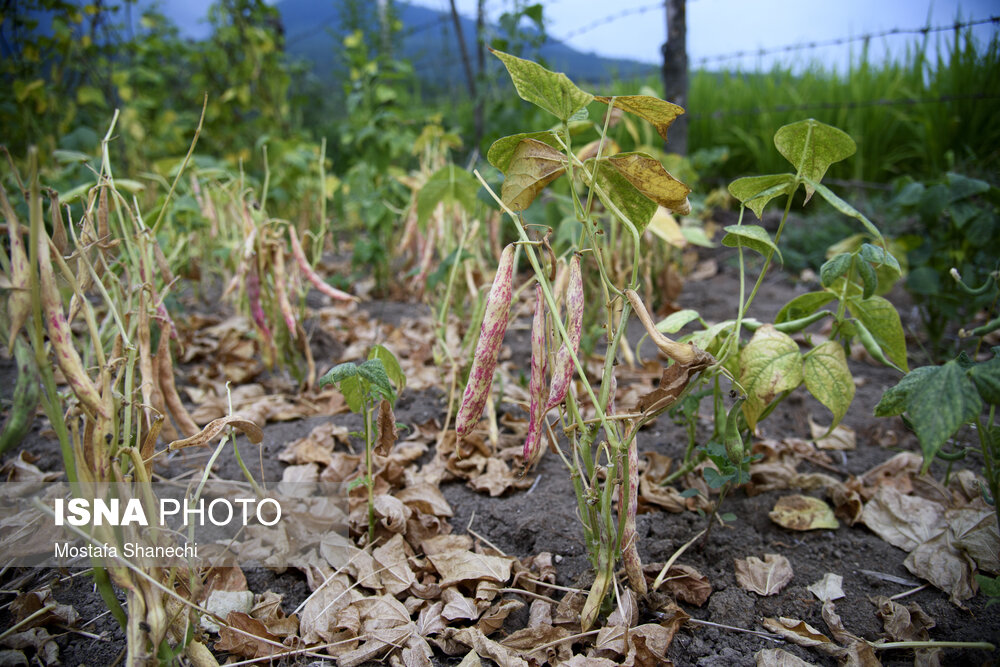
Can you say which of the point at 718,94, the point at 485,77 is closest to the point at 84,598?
the point at 485,77

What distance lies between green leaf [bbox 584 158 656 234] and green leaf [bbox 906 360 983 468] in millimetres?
365

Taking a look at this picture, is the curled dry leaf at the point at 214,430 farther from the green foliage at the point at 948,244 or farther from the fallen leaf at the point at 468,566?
the green foliage at the point at 948,244

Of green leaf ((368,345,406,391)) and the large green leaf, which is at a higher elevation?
the large green leaf

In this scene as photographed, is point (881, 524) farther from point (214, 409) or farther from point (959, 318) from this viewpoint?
point (214, 409)

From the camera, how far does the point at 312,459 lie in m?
1.24

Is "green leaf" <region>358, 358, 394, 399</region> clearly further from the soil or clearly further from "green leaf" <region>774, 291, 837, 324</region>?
"green leaf" <region>774, 291, 837, 324</region>

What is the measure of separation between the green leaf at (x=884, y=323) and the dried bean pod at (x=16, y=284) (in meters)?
1.05

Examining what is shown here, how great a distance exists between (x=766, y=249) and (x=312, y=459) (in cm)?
94

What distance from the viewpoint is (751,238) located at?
2.75ft

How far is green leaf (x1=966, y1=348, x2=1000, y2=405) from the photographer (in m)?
0.61

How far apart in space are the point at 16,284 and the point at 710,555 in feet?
3.19

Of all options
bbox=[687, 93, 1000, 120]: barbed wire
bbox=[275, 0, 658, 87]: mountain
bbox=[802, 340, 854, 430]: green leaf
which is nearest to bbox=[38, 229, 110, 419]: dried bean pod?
bbox=[802, 340, 854, 430]: green leaf

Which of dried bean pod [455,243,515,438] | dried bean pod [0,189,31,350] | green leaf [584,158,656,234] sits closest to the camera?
dried bean pod [0,189,31,350]

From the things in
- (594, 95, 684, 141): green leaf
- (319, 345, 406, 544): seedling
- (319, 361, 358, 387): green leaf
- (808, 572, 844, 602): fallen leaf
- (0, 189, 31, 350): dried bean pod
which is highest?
(594, 95, 684, 141): green leaf
